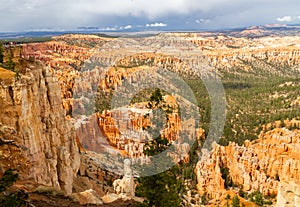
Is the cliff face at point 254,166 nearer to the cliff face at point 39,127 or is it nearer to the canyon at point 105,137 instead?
the canyon at point 105,137

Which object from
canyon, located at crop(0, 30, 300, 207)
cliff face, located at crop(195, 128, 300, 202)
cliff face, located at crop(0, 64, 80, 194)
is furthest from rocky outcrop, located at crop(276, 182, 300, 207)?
cliff face, located at crop(195, 128, 300, 202)

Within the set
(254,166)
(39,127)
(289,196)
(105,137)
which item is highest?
(39,127)

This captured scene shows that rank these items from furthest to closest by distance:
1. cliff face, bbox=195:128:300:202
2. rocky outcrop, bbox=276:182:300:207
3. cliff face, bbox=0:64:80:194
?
cliff face, bbox=195:128:300:202, rocky outcrop, bbox=276:182:300:207, cliff face, bbox=0:64:80:194

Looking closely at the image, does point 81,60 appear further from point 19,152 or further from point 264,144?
point 19,152

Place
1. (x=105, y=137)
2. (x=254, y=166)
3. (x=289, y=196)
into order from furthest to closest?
1. (x=105, y=137)
2. (x=254, y=166)
3. (x=289, y=196)

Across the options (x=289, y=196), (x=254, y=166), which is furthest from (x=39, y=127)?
(x=254, y=166)

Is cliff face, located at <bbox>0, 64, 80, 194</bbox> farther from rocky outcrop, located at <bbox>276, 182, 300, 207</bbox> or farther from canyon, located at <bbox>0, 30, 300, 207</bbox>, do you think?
rocky outcrop, located at <bbox>276, 182, 300, 207</bbox>

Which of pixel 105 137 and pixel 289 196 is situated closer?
pixel 289 196

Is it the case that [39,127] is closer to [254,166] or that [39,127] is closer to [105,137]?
[105,137]
